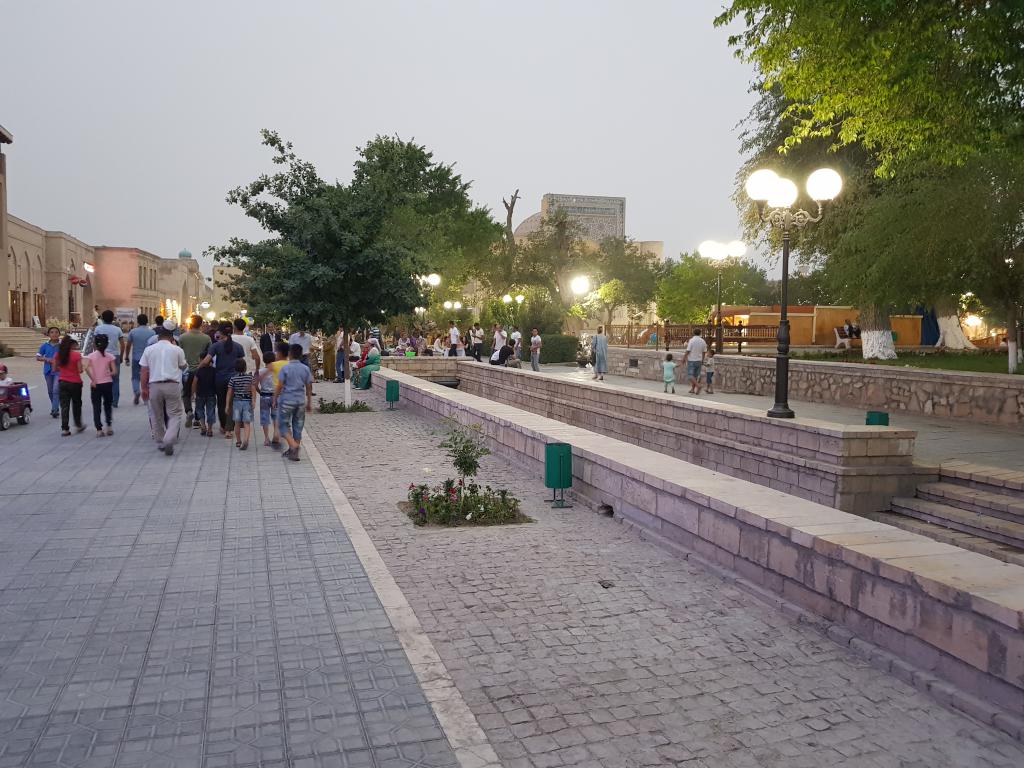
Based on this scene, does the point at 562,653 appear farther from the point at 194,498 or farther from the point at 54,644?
the point at 194,498

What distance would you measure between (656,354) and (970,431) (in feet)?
50.0

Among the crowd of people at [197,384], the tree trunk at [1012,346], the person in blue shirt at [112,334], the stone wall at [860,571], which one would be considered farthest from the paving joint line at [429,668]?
the tree trunk at [1012,346]

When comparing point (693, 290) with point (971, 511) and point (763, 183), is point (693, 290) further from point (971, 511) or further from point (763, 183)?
point (971, 511)

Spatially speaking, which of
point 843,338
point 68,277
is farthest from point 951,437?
point 68,277

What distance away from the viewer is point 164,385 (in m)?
11.2

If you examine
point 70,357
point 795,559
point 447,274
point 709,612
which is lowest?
point 709,612

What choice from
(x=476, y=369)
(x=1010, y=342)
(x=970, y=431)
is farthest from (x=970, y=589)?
(x=476, y=369)

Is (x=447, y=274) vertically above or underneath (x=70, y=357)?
above

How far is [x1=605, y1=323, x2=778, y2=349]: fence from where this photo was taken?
31673 mm

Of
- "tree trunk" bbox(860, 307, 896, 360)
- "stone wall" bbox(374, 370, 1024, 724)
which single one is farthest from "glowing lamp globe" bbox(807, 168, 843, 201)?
"tree trunk" bbox(860, 307, 896, 360)

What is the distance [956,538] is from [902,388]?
30.2 ft

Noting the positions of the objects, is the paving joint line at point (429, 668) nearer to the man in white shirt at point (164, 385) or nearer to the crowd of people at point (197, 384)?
the crowd of people at point (197, 384)

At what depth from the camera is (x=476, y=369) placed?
84.1ft

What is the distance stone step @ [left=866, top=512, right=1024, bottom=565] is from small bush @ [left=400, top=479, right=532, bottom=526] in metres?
3.57
